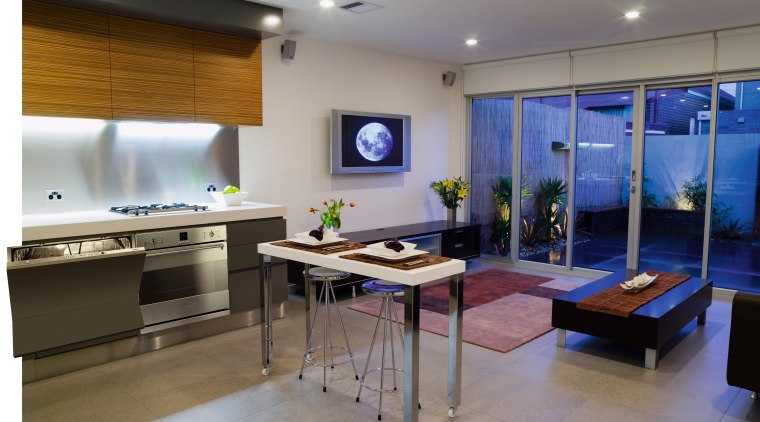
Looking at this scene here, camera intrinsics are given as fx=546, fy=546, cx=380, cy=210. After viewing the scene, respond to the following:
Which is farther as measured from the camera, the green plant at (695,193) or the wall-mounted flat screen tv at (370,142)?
the wall-mounted flat screen tv at (370,142)

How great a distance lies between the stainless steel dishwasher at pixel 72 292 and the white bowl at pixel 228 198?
41.9 inches

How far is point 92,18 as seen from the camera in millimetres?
4004

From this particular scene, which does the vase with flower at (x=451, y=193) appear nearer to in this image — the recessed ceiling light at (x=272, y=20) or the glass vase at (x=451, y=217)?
the glass vase at (x=451, y=217)

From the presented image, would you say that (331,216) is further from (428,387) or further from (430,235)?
(428,387)

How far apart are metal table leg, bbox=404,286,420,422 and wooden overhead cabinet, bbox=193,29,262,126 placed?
110 inches

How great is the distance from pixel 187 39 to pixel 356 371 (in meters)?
3.01

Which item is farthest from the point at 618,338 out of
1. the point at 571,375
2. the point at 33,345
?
the point at 33,345

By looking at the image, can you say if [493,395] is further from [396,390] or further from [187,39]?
[187,39]

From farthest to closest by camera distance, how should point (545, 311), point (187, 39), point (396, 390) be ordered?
point (545, 311) < point (187, 39) < point (396, 390)

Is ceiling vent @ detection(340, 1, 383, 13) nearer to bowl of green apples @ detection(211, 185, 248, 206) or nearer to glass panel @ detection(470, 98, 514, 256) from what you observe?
bowl of green apples @ detection(211, 185, 248, 206)

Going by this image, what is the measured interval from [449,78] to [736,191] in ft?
12.3

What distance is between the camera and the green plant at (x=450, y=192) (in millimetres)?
7391

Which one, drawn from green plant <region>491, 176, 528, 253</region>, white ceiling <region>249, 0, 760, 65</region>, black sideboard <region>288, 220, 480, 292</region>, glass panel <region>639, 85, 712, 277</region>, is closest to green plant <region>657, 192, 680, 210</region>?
glass panel <region>639, 85, 712, 277</region>

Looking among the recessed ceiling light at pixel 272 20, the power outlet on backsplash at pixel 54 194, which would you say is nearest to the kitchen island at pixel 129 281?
the power outlet on backsplash at pixel 54 194
